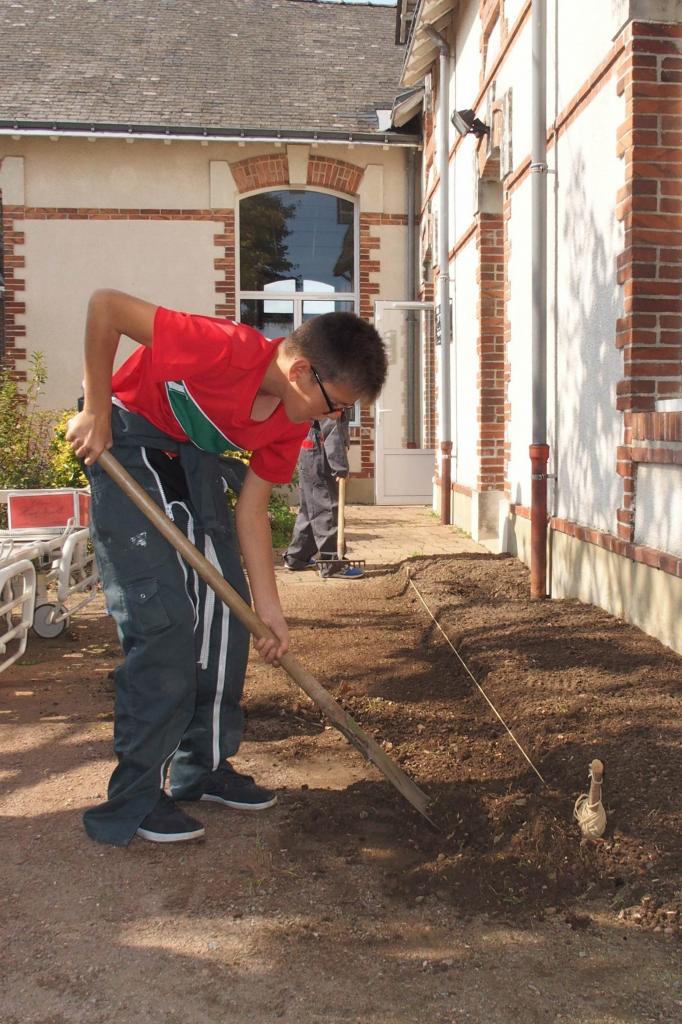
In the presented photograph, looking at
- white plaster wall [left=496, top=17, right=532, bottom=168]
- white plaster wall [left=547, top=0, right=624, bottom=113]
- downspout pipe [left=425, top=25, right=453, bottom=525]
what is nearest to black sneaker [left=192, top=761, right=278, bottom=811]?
white plaster wall [left=547, top=0, right=624, bottom=113]

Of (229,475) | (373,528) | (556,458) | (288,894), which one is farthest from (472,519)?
(288,894)

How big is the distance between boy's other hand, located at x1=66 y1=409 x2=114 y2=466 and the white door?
10.7 m

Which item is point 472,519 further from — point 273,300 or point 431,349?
point 273,300

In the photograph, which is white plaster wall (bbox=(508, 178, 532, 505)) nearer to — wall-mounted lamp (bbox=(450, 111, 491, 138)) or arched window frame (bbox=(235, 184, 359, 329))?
wall-mounted lamp (bbox=(450, 111, 491, 138))

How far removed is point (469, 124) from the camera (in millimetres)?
9305

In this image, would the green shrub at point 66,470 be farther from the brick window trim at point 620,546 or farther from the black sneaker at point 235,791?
the black sneaker at point 235,791

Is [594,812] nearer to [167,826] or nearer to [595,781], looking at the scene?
[595,781]

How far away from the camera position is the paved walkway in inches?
368

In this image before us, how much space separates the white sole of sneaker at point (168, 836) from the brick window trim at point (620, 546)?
2596 mm

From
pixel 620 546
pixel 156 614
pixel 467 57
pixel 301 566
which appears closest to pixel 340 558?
pixel 301 566

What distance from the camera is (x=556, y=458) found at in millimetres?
6773

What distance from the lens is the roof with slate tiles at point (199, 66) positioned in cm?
1398

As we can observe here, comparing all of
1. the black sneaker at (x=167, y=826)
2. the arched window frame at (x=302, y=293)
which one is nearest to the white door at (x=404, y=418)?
the arched window frame at (x=302, y=293)

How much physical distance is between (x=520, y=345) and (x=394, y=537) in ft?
11.0
